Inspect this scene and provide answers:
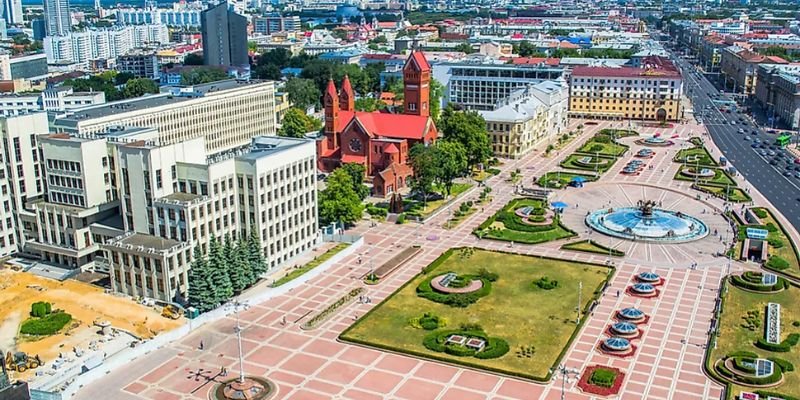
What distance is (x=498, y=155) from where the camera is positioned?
169625mm

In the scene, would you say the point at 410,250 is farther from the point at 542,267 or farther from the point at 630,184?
the point at 630,184

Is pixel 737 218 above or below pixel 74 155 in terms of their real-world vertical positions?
below

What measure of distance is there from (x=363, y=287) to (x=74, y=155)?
40801mm

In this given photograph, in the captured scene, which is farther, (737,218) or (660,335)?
(737,218)

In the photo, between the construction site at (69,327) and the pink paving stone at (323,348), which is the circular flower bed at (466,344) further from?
the construction site at (69,327)

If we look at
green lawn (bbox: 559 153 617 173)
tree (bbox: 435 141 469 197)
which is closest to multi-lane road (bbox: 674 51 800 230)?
green lawn (bbox: 559 153 617 173)

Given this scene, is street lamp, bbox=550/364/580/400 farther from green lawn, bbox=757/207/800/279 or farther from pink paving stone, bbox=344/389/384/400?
green lawn, bbox=757/207/800/279

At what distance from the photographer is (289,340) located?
78.1 metres

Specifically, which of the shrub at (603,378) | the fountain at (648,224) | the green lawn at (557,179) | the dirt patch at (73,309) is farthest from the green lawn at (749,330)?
the dirt patch at (73,309)

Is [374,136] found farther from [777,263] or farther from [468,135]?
[777,263]

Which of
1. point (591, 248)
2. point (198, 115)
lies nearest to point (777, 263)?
point (591, 248)

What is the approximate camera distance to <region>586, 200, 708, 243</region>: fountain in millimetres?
111062

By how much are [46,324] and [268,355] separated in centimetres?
2497

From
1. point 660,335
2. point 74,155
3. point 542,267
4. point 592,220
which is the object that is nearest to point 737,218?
point 592,220
